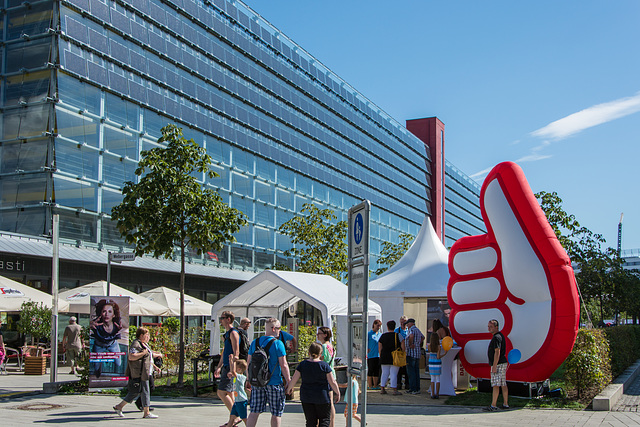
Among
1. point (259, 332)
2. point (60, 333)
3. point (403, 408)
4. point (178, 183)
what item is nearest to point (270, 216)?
point (60, 333)

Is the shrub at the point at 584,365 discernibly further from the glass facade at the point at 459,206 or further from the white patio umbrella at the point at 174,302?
the glass facade at the point at 459,206

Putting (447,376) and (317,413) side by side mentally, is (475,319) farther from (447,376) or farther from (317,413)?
(317,413)

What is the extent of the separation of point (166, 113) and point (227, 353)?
86.8 ft

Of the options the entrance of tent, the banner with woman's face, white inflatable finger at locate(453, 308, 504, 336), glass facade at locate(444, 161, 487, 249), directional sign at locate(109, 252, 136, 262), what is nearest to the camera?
white inflatable finger at locate(453, 308, 504, 336)

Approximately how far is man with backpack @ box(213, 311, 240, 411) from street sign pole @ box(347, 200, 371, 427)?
14.7 feet

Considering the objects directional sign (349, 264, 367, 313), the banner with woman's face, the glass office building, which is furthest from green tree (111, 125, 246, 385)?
directional sign (349, 264, 367, 313)

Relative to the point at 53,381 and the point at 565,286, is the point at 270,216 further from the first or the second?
the point at 565,286

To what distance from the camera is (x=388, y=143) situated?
70125mm

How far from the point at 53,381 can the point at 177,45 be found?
2511cm

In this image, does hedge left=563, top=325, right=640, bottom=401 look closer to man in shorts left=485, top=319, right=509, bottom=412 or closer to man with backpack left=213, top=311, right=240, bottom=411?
man in shorts left=485, top=319, right=509, bottom=412

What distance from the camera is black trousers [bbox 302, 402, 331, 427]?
8.12 meters

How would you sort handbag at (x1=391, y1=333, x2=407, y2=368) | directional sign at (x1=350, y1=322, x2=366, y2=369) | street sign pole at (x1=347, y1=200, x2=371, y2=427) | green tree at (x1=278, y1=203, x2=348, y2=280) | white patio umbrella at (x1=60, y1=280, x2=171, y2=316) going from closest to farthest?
1. street sign pole at (x1=347, y1=200, x2=371, y2=427)
2. directional sign at (x1=350, y1=322, x2=366, y2=369)
3. handbag at (x1=391, y1=333, x2=407, y2=368)
4. white patio umbrella at (x1=60, y1=280, x2=171, y2=316)
5. green tree at (x1=278, y1=203, x2=348, y2=280)

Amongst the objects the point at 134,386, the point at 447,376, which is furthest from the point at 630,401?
the point at 134,386

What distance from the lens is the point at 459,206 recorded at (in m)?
95.4
